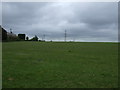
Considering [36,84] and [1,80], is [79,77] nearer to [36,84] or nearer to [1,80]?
[36,84]

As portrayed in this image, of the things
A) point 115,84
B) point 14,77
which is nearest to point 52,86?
point 14,77

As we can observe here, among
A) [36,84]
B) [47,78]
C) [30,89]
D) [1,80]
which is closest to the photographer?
[30,89]

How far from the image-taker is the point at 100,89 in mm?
5898

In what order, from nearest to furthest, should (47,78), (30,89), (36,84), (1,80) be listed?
(30,89), (36,84), (1,80), (47,78)

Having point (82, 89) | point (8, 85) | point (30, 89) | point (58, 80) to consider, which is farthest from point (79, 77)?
point (8, 85)

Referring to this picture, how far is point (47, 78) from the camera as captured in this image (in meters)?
7.12

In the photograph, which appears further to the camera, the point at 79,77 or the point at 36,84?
the point at 79,77

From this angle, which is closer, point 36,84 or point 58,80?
point 36,84

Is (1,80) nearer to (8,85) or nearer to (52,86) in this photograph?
(8,85)

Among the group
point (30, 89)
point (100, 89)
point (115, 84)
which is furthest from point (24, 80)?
point (115, 84)

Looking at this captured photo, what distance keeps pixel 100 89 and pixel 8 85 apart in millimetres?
3439

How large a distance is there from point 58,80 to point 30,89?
4.94 feet

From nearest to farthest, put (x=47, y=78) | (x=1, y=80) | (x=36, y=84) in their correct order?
(x=36, y=84)
(x=1, y=80)
(x=47, y=78)

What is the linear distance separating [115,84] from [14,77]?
4.33 meters
